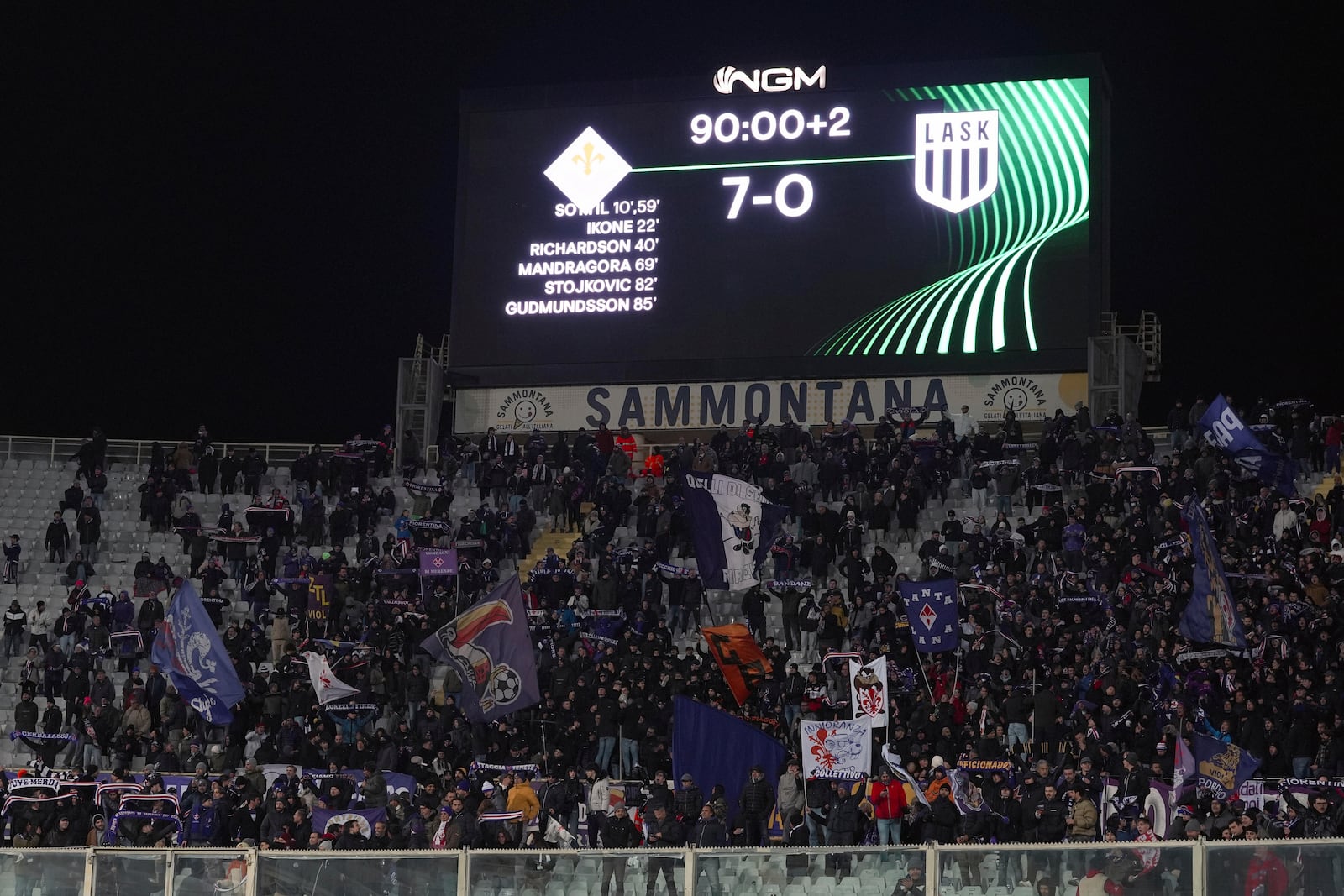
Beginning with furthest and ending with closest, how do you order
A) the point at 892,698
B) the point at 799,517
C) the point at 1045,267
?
1. the point at 1045,267
2. the point at 799,517
3. the point at 892,698

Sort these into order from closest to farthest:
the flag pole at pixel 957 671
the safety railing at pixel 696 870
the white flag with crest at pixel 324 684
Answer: the safety railing at pixel 696 870, the flag pole at pixel 957 671, the white flag with crest at pixel 324 684

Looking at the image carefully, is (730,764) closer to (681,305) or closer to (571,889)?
(571,889)

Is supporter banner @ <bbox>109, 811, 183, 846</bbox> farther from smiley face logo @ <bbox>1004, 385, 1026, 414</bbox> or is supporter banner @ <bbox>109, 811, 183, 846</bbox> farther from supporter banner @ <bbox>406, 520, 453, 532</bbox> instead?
Answer: smiley face logo @ <bbox>1004, 385, 1026, 414</bbox>

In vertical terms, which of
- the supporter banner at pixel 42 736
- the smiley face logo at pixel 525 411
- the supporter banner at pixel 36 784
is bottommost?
the supporter banner at pixel 36 784

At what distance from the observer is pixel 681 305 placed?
34.3 meters

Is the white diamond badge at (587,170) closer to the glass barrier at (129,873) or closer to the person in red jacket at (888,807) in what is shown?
the person in red jacket at (888,807)

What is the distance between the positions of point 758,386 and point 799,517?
403 centimetres

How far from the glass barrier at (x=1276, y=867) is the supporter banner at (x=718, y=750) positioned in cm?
990

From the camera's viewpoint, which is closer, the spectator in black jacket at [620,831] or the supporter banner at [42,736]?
the spectator in black jacket at [620,831]

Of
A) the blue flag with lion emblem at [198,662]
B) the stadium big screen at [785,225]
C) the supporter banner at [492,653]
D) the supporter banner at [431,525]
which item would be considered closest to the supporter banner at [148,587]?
the supporter banner at [431,525]

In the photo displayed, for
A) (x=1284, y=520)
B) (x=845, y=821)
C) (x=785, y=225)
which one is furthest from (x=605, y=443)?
(x=845, y=821)

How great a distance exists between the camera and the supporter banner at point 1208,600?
23359mm

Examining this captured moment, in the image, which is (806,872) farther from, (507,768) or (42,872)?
(507,768)

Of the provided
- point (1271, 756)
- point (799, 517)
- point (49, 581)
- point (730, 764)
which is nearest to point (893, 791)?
point (730, 764)
